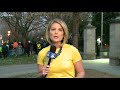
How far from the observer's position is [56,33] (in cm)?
314

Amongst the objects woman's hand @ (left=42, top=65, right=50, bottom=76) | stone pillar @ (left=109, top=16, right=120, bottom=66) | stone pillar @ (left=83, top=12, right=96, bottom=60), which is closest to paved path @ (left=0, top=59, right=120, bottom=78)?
stone pillar @ (left=109, top=16, right=120, bottom=66)

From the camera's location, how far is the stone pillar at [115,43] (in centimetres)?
1759

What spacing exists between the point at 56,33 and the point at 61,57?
0.21 metres

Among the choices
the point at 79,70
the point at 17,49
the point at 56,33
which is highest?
the point at 56,33

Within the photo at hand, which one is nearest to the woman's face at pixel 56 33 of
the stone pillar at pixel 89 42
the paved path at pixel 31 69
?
the paved path at pixel 31 69

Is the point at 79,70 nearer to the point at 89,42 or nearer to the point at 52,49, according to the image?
the point at 52,49

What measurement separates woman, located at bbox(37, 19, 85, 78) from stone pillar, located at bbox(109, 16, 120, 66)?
571 inches

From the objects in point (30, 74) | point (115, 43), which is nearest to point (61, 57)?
point (30, 74)

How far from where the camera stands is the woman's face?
3143mm

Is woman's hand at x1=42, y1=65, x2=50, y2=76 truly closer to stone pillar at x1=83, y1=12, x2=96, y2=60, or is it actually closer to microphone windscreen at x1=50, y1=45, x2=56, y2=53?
microphone windscreen at x1=50, y1=45, x2=56, y2=53
